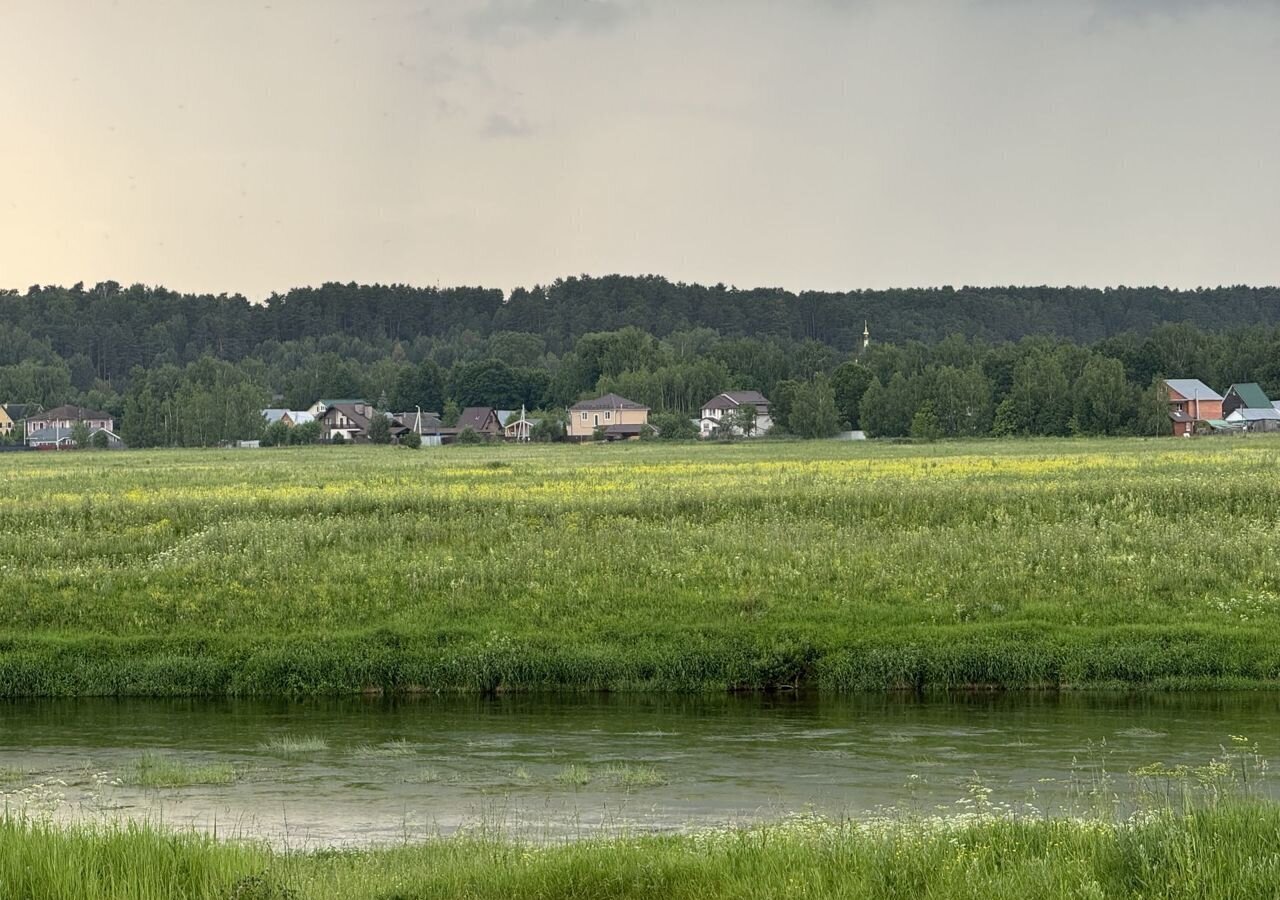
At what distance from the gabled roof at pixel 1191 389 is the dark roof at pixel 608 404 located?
6031cm

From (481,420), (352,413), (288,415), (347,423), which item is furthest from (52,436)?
(481,420)

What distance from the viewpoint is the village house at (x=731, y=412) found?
157m

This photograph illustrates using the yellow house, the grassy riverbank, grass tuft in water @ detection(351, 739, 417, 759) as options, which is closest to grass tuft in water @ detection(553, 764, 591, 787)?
grass tuft in water @ detection(351, 739, 417, 759)

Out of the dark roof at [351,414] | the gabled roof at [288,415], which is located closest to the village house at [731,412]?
the dark roof at [351,414]

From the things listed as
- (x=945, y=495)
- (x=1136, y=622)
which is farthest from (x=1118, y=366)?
(x=1136, y=622)

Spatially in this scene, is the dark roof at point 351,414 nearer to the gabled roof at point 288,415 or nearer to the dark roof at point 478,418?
the gabled roof at point 288,415

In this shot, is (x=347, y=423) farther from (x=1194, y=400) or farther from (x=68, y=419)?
(x=1194, y=400)

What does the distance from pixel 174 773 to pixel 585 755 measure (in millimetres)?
5939

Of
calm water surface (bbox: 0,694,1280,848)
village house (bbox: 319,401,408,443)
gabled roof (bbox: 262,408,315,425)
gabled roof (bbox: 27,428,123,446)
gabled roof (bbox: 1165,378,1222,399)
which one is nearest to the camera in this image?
calm water surface (bbox: 0,694,1280,848)

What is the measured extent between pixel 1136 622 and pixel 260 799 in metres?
18.5

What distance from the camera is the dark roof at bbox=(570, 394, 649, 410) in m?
163

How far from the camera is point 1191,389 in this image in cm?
14925

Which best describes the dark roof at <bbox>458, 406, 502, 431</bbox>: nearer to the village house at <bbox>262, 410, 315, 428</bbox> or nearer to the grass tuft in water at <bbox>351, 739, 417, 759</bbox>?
the village house at <bbox>262, 410, 315, 428</bbox>

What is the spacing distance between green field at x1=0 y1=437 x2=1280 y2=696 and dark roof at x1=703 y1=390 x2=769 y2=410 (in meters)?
130
